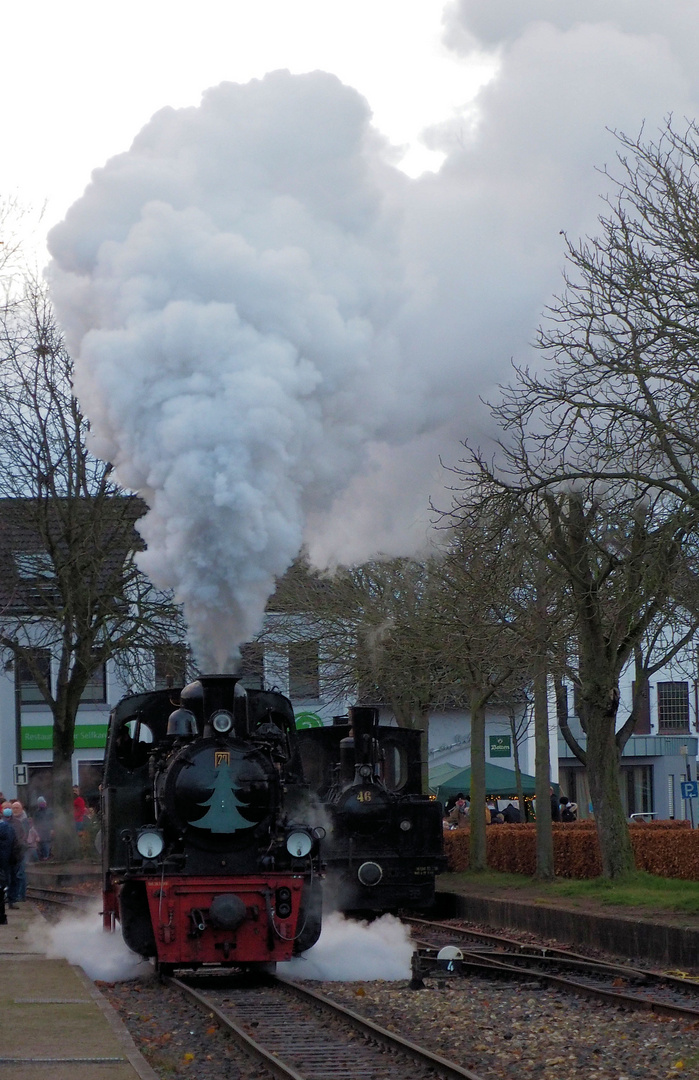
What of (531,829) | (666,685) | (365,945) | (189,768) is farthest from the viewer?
(666,685)

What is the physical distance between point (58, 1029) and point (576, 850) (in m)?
13.3

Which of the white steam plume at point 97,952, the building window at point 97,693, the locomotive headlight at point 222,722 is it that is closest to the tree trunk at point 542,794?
the white steam plume at point 97,952

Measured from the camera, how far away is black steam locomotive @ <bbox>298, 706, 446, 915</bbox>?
16125 millimetres

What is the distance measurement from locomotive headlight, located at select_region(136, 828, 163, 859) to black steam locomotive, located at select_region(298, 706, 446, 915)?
524 centimetres

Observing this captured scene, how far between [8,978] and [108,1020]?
104 inches

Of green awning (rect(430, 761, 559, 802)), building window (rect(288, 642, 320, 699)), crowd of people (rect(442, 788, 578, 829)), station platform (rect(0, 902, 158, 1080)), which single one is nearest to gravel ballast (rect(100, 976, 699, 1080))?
station platform (rect(0, 902, 158, 1080))

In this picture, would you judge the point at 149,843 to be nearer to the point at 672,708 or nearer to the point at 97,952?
the point at 97,952

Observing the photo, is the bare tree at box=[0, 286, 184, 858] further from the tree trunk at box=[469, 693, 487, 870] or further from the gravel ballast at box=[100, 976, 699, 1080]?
the gravel ballast at box=[100, 976, 699, 1080]

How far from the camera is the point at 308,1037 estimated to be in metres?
9.06

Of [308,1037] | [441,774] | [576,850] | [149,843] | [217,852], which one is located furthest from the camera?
[441,774]

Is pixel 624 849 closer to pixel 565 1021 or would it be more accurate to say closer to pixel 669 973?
pixel 669 973

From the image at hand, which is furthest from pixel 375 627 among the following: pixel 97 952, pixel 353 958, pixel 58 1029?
pixel 58 1029

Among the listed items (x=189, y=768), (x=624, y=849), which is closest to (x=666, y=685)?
(x=624, y=849)

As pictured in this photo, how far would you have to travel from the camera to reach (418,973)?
11.3 m
